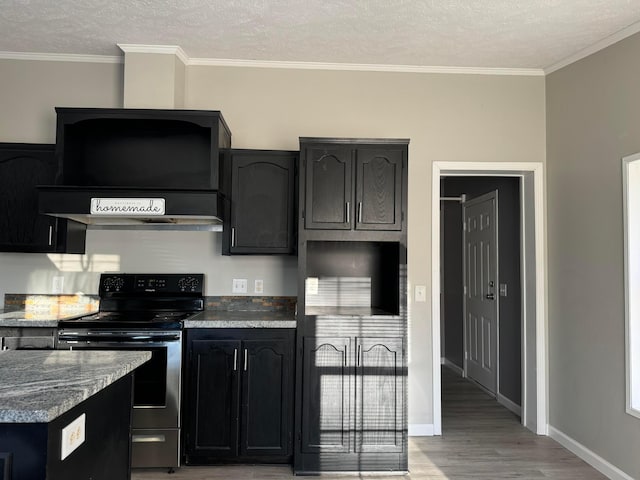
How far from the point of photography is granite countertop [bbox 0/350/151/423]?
123 centimetres

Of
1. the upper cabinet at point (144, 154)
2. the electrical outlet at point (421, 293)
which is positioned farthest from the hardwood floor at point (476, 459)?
the upper cabinet at point (144, 154)

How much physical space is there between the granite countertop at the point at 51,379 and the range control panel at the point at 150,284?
5.14 feet

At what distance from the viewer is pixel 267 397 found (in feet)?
9.86

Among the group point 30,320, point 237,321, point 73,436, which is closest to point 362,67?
point 237,321

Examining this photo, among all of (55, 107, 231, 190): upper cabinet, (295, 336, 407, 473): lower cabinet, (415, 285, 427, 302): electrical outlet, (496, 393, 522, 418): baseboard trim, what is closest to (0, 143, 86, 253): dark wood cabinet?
(55, 107, 231, 190): upper cabinet

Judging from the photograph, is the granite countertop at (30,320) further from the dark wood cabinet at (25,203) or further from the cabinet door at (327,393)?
the cabinet door at (327,393)

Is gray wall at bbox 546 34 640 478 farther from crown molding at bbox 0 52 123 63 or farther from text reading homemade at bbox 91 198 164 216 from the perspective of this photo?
crown molding at bbox 0 52 123 63

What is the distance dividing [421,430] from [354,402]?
944mm

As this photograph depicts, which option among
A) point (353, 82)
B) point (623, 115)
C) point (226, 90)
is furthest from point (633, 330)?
point (226, 90)

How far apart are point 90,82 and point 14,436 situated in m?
3.09

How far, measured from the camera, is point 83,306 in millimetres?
3529

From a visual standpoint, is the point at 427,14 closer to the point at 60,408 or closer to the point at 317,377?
the point at 317,377

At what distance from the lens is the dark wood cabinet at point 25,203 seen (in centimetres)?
327

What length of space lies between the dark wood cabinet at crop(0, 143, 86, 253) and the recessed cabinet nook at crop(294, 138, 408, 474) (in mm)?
1762
